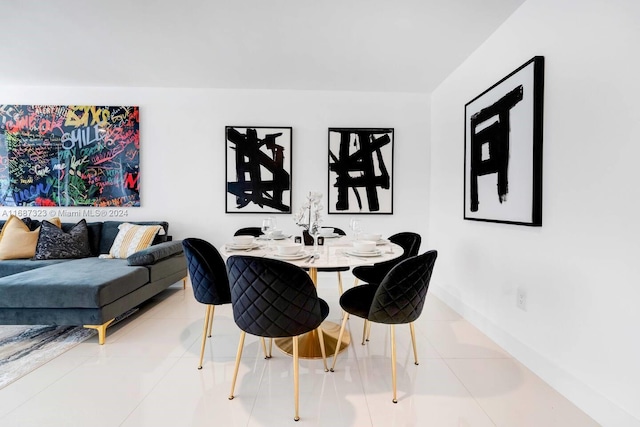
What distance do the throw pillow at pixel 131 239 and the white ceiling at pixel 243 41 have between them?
5.84ft

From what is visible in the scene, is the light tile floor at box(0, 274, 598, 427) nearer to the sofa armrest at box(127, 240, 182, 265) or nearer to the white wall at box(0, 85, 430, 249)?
the sofa armrest at box(127, 240, 182, 265)

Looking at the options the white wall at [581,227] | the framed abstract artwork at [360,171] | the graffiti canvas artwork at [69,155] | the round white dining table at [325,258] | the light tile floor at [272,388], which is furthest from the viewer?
the framed abstract artwork at [360,171]

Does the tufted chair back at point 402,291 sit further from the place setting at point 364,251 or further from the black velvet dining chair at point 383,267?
the black velvet dining chair at point 383,267

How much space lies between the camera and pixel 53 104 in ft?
11.9

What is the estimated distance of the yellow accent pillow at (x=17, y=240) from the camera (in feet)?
10.3

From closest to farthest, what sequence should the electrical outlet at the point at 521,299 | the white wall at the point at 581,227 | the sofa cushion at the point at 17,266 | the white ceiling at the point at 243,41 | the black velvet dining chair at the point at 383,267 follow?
the white wall at the point at 581,227 < the electrical outlet at the point at 521,299 < the white ceiling at the point at 243,41 < the black velvet dining chair at the point at 383,267 < the sofa cushion at the point at 17,266

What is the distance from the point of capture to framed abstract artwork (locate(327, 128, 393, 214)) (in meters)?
3.70

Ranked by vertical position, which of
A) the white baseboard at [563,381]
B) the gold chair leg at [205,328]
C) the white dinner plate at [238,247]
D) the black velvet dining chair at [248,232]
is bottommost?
the white baseboard at [563,381]

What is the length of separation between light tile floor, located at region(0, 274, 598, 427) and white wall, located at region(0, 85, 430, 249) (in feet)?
5.54

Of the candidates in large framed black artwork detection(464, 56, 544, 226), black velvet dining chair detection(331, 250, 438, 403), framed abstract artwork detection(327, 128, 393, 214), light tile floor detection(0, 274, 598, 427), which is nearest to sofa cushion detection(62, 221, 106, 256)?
light tile floor detection(0, 274, 598, 427)

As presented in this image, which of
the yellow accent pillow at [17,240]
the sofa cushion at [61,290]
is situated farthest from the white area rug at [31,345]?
the yellow accent pillow at [17,240]

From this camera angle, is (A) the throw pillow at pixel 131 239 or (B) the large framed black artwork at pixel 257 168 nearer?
(A) the throw pillow at pixel 131 239

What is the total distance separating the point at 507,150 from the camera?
2.17m

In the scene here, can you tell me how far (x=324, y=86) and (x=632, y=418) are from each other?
3.67 metres
